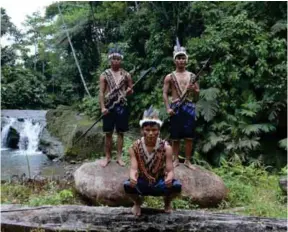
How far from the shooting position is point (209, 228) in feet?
12.5

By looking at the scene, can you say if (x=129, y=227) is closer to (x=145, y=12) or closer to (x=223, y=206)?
(x=223, y=206)

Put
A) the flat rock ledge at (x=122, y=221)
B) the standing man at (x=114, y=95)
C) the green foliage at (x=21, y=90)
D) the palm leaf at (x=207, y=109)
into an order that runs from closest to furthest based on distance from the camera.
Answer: the flat rock ledge at (x=122, y=221) → the standing man at (x=114, y=95) → the palm leaf at (x=207, y=109) → the green foliage at (x=21, y=90)

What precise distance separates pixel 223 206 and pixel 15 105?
19.2 meters

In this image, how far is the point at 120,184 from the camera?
494cm

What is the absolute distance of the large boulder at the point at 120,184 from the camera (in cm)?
493

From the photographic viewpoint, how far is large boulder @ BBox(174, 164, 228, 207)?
5121 mm

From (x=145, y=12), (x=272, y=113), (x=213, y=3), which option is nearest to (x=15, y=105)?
(x=145, y=12)

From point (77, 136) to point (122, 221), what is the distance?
7.55m

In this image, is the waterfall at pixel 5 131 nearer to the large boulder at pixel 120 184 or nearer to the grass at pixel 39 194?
the grass at pixel 39 194

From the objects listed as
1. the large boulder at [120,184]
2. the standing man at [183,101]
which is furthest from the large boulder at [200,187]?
the standing man at [183,101]

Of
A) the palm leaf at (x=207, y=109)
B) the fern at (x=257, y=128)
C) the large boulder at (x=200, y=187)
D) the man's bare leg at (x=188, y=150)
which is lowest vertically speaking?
the large boulder at (x=200, y=187)

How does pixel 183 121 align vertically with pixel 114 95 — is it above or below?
below

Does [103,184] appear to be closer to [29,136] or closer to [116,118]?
[116,118]

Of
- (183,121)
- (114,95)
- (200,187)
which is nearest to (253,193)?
(200,187)
